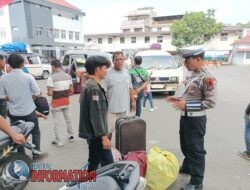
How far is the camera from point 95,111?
8.14 feet

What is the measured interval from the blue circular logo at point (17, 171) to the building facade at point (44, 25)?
2533 centimetres

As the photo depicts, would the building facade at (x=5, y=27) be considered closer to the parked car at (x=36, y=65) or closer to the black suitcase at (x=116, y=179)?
the parked car at (x=36, y=65)

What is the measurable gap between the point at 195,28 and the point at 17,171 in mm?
38180

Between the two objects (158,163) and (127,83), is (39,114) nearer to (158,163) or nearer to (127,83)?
(127,83)

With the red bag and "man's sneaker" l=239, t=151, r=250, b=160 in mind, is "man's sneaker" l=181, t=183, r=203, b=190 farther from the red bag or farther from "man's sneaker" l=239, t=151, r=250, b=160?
"man's sneaker" l=239, t=151, r=250, b=160

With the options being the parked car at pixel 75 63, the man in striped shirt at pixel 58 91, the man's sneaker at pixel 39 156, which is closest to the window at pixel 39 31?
the parked car at pixel 75 63

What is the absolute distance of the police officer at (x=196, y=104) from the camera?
2.76 meters

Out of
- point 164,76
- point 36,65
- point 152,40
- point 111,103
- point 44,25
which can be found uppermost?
point 44,25

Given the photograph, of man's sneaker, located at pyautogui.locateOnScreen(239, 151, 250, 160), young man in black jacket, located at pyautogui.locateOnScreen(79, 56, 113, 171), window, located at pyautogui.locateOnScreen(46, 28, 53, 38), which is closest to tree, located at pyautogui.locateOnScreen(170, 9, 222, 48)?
window, located at pyautogui.locateOnScreen(46, 28, 53, 38)

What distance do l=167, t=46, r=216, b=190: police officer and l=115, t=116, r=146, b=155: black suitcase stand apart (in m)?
0.84

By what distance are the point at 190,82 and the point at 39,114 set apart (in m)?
2.54

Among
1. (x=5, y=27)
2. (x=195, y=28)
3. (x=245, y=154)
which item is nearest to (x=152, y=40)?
(x=195, y=28)

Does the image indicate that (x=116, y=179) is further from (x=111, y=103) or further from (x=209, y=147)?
(x=209, y=147)

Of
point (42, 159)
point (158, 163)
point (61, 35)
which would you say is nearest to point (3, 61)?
point (42, 159)
